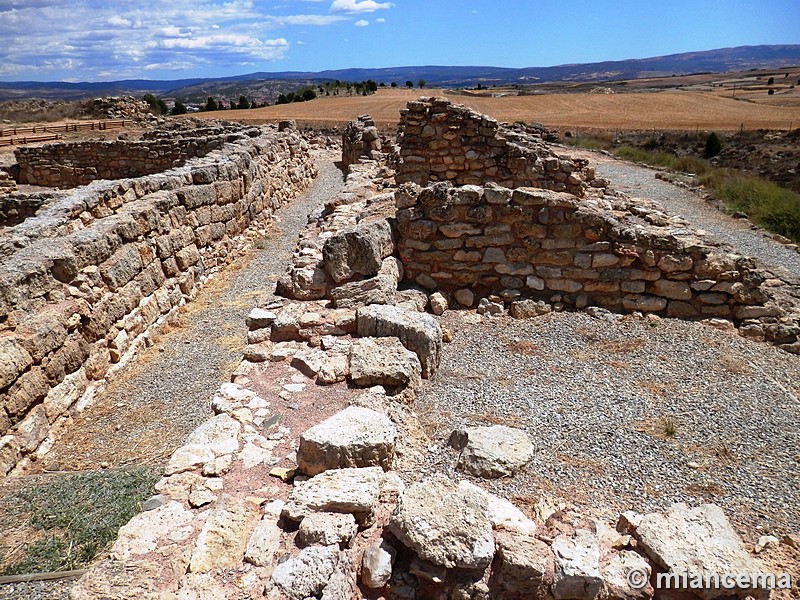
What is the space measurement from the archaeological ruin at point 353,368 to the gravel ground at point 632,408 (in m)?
0.28

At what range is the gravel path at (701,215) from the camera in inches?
471

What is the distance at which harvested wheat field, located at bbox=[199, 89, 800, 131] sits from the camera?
40812mm

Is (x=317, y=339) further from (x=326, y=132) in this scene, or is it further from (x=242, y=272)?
(x=326, y=132)

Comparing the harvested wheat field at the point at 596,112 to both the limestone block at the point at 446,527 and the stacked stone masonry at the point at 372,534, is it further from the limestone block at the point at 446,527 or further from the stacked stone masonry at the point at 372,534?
the limestone block at the point at 446,527

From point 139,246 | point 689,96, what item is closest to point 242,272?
point 139,246

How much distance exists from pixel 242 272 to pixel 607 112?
155 ft

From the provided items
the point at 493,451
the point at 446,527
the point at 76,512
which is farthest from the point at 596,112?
the point at 76,512

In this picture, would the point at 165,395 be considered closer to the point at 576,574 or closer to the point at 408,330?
the point at 408,330

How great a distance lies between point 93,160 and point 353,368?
56.8ft

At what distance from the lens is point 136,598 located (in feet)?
9.50

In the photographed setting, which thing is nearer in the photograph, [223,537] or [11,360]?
[223,537]

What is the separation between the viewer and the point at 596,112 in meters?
49.5

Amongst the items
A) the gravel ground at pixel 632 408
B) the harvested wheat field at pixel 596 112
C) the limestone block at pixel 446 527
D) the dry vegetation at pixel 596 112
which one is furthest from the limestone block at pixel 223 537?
the dry vegetation at pixel 596 112

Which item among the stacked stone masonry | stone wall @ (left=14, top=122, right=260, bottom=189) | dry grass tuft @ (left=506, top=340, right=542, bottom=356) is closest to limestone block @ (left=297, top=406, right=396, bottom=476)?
the stacked stone masonry
